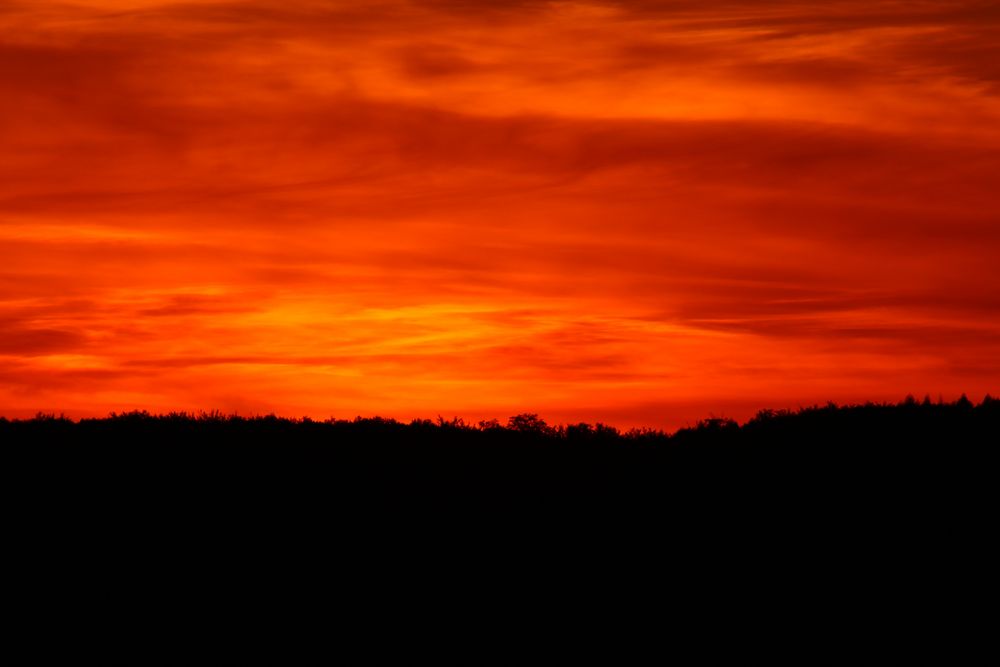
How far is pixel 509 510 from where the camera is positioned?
83.3 ft

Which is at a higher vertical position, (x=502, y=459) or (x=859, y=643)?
(x=502, y=459)

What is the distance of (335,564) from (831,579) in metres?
8.51

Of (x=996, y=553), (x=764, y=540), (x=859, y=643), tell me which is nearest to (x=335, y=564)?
(x=764, y=540)

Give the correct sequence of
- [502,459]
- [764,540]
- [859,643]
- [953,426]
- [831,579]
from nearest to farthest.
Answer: [859,643] < [831,579] < [764,540] < [953,426] < [502,459]

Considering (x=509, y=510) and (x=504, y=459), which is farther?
(x=504, y=459)

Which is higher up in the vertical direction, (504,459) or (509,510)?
(504,459)

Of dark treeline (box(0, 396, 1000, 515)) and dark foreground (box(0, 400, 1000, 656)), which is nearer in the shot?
dark foreground (box(0, 400, 1000, 656))

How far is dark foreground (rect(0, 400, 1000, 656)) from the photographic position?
2138 cm

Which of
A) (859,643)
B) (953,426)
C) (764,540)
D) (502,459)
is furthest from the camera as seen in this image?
(502,459)

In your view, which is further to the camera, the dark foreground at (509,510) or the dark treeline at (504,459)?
the dark treeline at (504,459)

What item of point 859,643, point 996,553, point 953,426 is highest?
point 953,426

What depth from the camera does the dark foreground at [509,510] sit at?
21.4 metres

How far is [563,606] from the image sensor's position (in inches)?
847

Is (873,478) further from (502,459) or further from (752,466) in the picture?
(502,459)
